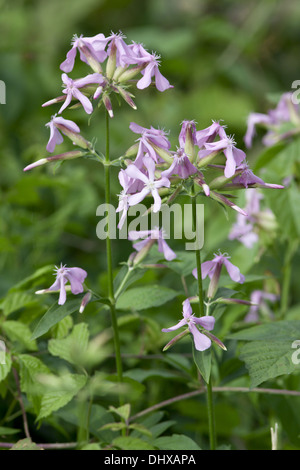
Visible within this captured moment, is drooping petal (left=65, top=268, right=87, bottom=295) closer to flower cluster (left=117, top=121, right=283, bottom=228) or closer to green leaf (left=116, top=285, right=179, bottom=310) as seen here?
flower cluster (left=117, top=121, right=283, bottom=228)

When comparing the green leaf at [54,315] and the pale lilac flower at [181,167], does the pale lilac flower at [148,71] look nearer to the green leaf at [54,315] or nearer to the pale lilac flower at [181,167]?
A: the pale lilac flower at [181,167]

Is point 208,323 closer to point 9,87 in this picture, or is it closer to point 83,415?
point 83,415

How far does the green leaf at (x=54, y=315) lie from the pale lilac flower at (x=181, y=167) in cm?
23

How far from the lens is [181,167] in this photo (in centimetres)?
78

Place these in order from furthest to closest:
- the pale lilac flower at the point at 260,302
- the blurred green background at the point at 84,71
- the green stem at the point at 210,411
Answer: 1. the blurred green background at the point at 84,71
2. the pale lilac flower at the point at 260,302
3. the green stem at the point at 210,411

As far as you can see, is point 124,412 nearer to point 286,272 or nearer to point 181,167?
point 181,167

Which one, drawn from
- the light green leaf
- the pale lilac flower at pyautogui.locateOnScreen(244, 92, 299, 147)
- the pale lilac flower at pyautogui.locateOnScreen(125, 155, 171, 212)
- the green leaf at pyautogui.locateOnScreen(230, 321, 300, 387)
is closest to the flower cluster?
the pale lilac flower at pyautogui.locateOnScreen(125, 155, 171, 212)

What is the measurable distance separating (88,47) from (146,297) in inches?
17.2

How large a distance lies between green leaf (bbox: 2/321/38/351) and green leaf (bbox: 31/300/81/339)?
0.20 m

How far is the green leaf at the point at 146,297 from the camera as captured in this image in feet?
3.42

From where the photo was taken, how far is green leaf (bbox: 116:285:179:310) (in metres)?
1.04

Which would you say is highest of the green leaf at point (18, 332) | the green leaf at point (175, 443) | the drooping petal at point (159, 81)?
the drooping petal at point (159, 81)

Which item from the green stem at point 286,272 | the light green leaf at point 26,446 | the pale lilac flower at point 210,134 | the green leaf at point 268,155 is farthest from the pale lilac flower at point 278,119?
the light green leaf at point 26,446

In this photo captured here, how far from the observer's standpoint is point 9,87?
7.84 ft
